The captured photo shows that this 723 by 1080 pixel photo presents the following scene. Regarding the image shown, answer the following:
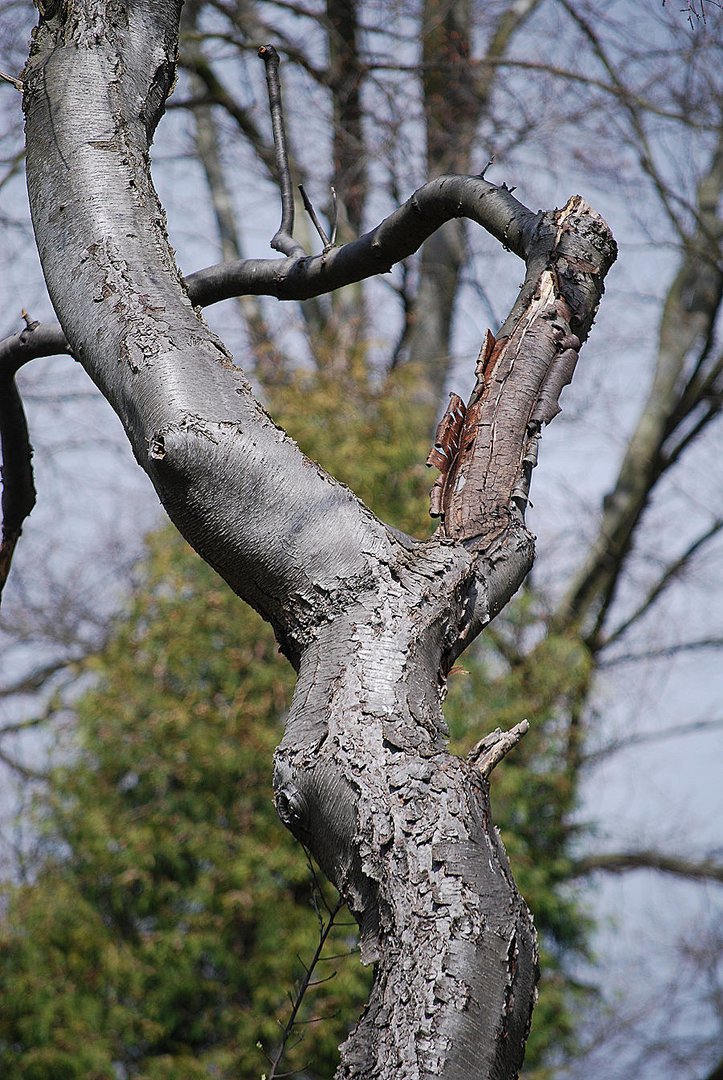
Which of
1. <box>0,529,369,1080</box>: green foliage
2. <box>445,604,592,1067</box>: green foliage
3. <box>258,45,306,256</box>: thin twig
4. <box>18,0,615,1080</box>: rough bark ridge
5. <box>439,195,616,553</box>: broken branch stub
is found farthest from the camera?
<box>445,604,592,1067</box>: green foliage

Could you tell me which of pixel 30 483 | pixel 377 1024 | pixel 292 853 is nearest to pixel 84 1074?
pixel 292 853

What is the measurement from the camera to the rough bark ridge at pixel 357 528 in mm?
1043

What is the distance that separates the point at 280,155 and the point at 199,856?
10.8 feet

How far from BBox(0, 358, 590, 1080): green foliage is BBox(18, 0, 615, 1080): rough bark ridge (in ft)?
8.38

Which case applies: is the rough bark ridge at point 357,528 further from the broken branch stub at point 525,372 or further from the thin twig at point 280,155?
the thin twig at point 280,155

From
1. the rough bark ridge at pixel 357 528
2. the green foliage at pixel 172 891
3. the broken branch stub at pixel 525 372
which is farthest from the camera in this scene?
the green foliage at pixel 172 891

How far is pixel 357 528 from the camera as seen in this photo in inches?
50.9

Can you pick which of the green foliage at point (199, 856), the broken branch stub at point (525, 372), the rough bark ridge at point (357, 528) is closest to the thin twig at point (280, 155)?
the rough bark ridge at point (357, 528)

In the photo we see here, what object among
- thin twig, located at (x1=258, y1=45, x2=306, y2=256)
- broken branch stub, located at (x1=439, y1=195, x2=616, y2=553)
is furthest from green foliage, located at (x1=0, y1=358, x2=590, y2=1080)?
broken branch stub, located at (x1=439, y1=195, x2=616, y2=553)

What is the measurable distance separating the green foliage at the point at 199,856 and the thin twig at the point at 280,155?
233 cm

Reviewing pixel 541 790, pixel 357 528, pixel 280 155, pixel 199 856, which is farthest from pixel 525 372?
pixel 541 790

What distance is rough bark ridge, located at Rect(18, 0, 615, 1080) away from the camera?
41.1 inches

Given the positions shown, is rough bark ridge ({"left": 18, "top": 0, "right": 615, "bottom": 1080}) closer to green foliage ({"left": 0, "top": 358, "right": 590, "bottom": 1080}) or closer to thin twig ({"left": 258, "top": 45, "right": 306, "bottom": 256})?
thin twig ({"left": 258, "top": 45, "right": 306, "bottom": 256})

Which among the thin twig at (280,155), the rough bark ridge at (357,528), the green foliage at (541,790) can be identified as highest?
the green foliage at (541,790)
